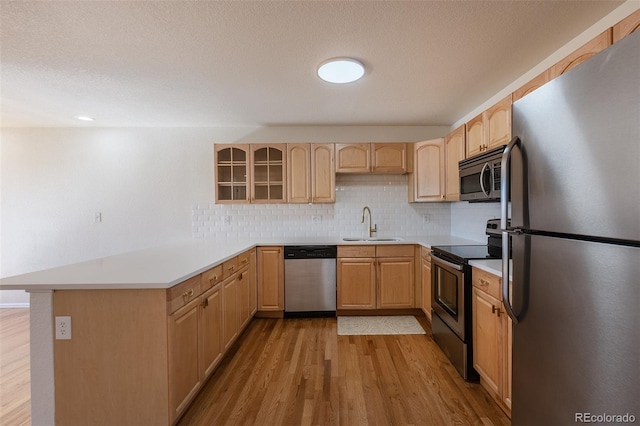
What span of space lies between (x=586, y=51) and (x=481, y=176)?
0.94 m

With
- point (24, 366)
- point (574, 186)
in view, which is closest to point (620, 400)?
point (574, 186)

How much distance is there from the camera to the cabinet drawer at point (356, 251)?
10.8ft

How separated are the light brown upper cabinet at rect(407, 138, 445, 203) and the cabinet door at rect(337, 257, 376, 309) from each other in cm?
106

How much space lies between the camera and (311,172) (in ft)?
11.7

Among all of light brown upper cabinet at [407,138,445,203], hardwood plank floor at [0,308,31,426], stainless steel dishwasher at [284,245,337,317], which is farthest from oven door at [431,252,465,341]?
hardwood plank floor at [0,308,31,426]

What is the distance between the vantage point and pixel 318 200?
358cm

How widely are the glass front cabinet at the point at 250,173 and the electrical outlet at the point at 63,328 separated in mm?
2221

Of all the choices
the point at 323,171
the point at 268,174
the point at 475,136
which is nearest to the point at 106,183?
the point at 268,174

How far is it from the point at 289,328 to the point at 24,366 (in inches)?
89.3

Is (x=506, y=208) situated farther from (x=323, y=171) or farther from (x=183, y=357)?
(x=323, y=171)

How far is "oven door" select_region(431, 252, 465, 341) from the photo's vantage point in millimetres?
2137

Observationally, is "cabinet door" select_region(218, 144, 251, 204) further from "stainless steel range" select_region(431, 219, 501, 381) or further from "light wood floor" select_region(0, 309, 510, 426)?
"stainless steel range" select_region(431, 219, 501, 381)

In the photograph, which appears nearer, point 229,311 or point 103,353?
point 103,353
